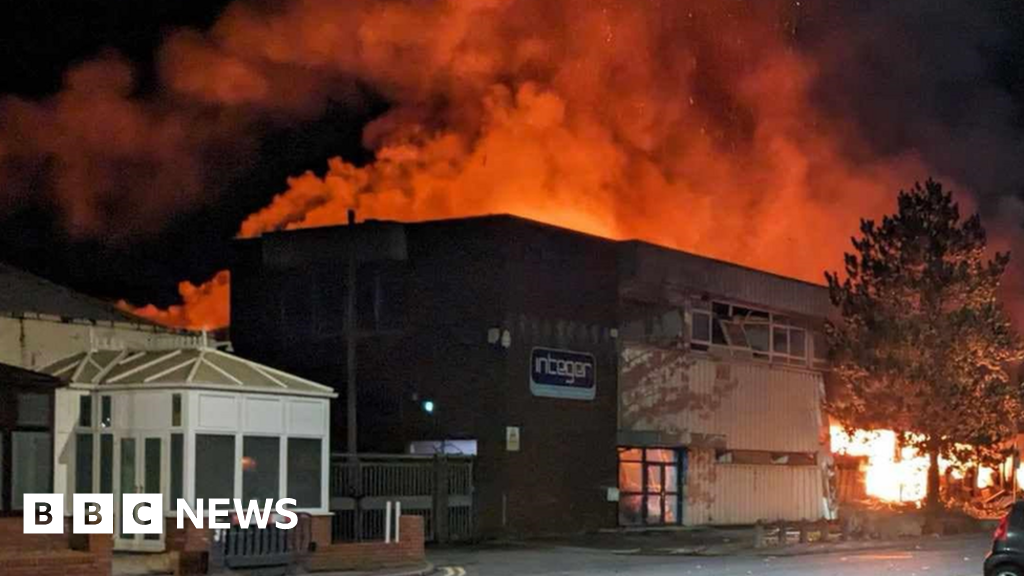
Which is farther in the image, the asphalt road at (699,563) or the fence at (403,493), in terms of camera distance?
the fence at (403,493)

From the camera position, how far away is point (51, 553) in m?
20.5

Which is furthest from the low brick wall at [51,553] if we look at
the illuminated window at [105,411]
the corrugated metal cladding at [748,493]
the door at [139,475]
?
the corrugated metal cladding at [748,493]

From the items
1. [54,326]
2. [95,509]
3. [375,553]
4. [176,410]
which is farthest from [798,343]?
[95,509]

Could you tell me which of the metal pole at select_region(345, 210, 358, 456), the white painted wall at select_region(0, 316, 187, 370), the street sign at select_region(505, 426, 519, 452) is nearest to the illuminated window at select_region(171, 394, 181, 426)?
the white painted wall at select_region(0, 316, 187, 370)

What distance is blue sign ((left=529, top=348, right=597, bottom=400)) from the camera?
33344 mm

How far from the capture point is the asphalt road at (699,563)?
23.7 m

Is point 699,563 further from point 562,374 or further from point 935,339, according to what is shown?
point 935,339

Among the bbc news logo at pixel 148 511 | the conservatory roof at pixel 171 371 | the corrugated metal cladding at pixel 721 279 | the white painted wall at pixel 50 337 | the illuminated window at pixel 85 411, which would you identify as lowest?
the bbc news logo at pixel 148 511

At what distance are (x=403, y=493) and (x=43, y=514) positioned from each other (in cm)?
885

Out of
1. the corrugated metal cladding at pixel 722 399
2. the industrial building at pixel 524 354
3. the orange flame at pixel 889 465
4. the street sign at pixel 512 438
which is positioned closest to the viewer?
the street sign at pixel 512 438

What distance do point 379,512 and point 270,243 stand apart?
27.6 ft

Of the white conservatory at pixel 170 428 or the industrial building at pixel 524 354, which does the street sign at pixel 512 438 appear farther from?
the white conservatory at pixel 170 428

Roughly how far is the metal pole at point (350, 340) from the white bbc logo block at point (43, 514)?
7.21 m

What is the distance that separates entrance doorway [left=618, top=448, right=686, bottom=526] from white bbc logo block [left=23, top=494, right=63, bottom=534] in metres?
15.5
